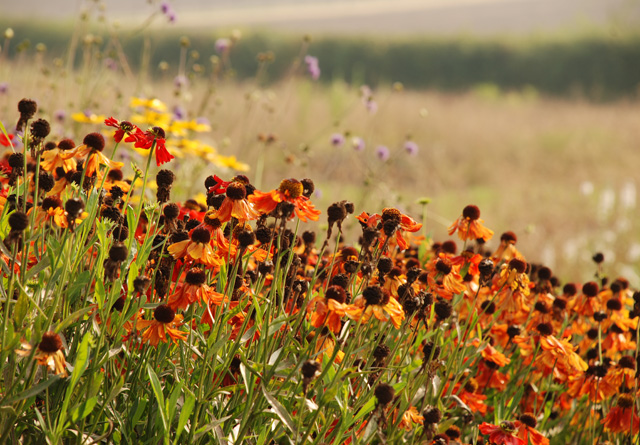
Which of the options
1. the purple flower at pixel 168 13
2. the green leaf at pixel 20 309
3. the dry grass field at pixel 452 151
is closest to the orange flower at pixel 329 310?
the green leaf at pixel 20 309

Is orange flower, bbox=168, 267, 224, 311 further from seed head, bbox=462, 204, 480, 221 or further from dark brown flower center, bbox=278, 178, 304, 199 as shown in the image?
seed head, bbox=462, 204, 480, 221

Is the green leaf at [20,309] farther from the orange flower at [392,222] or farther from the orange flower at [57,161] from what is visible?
the orange flower at [392,222]

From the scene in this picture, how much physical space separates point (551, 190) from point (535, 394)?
18.4ft

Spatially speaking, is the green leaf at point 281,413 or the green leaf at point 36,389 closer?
the green leaf at point 36,389

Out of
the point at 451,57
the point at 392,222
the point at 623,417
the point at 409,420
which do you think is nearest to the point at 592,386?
the point at 623,417

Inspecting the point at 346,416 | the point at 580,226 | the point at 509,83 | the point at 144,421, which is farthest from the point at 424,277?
the point at 509,83

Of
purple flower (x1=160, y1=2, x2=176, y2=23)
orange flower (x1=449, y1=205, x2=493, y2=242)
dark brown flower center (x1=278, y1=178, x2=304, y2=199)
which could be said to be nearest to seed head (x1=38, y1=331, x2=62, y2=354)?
dark brown flower center (x1=278, y1=178, x2=304, y2=199)

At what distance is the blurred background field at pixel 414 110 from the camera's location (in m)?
3.87

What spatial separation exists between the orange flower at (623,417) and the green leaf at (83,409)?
4.10 ft

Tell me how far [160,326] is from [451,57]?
54.0ft

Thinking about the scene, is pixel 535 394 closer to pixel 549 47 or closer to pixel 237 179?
pixel 237 179

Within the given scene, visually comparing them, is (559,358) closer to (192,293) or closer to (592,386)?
(592,386)

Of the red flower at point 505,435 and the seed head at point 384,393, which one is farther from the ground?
the seed head at point 384,393

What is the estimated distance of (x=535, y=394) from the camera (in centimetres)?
190
